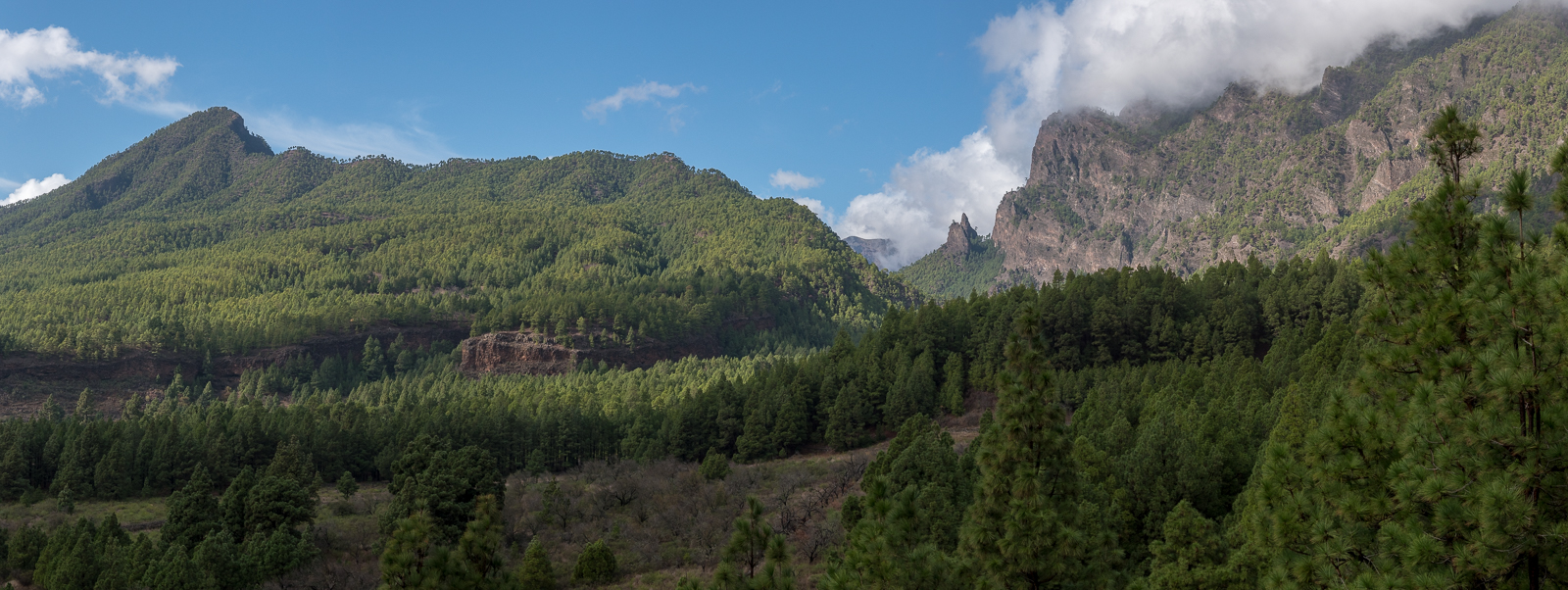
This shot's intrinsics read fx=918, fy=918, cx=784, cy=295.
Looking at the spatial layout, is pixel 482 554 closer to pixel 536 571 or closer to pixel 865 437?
pixel 536 571

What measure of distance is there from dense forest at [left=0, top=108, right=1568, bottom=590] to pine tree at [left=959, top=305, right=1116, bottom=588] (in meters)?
0.09

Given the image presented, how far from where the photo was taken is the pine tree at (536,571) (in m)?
41.4

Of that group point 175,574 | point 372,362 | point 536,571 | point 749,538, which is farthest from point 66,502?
point 372,362

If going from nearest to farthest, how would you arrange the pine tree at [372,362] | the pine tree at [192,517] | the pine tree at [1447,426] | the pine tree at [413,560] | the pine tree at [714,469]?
the pine tree at [1447,426]
the pine tree at [413,560]
the pine tree at [192,517]
the pine tree at [714,469]
the pine tree at [372,362]

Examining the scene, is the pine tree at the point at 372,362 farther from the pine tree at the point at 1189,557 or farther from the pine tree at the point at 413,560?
the pine tree at the point at 1189,557

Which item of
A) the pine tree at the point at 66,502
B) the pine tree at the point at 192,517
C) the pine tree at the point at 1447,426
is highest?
the pine tree at the point at 1447,426

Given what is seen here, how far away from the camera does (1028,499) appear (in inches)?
883

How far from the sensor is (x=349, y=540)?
5578 centimetres

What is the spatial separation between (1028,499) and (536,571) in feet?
88.4

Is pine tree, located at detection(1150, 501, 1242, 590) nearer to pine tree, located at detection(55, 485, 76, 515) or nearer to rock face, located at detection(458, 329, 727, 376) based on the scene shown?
pine tree, located at detection(55, 485, 76, 515)

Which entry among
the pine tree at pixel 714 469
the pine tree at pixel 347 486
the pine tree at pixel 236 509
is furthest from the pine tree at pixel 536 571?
the pine tree at pixel 347 486

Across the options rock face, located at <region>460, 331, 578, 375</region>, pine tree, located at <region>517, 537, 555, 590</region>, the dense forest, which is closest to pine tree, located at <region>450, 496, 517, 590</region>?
the dense forest

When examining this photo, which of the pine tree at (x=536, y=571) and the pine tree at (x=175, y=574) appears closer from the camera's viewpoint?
the pine tree at (x=175, y=574)

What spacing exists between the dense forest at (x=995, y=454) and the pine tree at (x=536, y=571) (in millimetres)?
129
